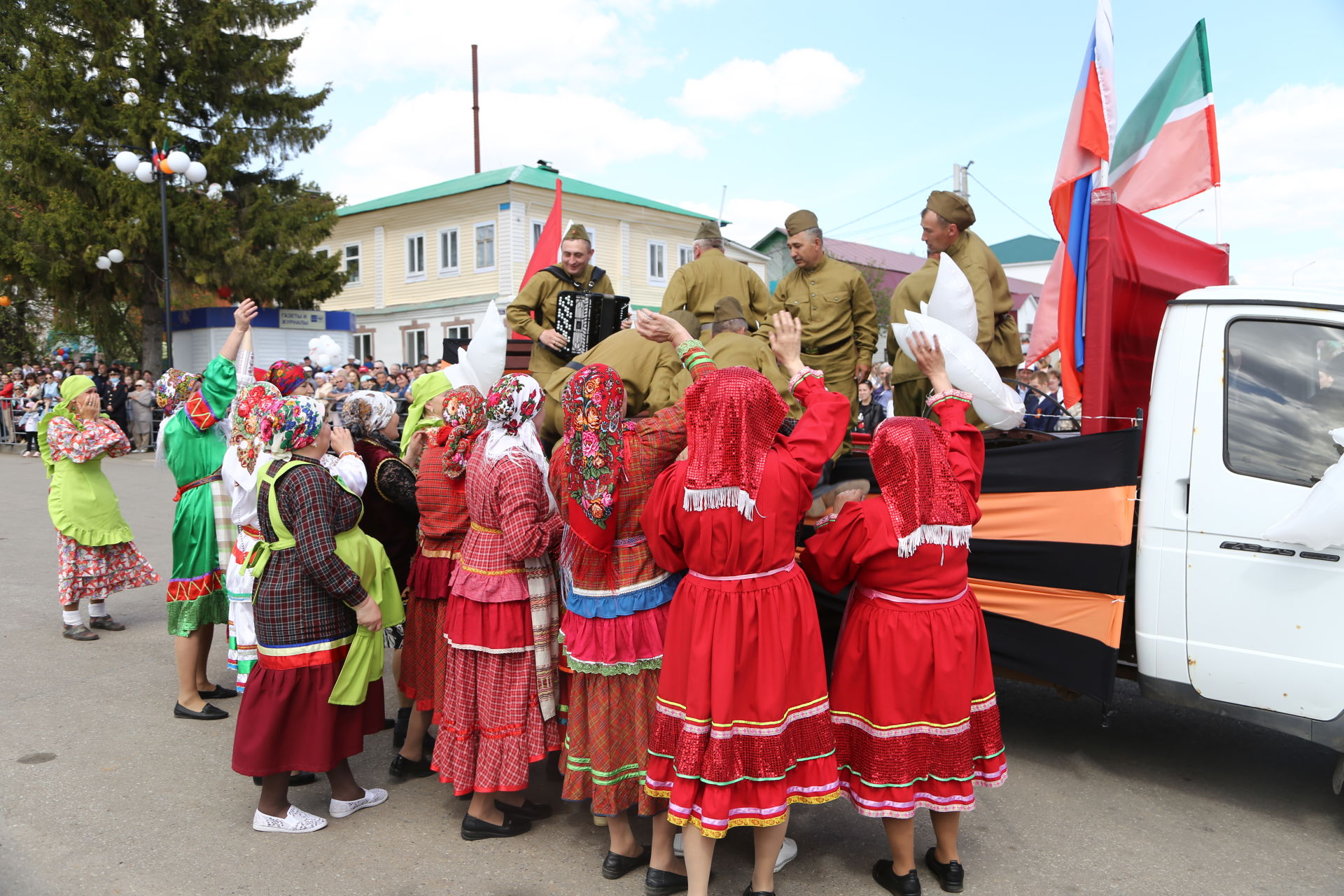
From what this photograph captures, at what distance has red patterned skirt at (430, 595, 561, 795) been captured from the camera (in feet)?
12.6

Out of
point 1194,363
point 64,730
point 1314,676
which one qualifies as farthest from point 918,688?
point 64,730

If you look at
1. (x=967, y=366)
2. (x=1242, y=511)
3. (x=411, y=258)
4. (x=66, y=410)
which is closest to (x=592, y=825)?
(x=967, y=366)

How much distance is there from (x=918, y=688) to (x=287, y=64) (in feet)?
88.0

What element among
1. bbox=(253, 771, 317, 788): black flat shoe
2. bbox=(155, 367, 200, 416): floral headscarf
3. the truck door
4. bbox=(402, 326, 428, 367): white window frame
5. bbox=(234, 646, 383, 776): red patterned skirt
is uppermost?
bbox=(402, 326, 428, 367): white window frame

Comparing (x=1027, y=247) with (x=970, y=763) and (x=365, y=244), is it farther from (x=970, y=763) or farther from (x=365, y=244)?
(x=970, y=763)

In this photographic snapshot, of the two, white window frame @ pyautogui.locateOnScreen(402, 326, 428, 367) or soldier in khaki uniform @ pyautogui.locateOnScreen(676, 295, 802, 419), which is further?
white window frame @ pyautogui.locateOnScreen(402, 326, 428, 367)

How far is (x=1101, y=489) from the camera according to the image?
160 inches

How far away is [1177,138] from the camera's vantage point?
5.46 meters

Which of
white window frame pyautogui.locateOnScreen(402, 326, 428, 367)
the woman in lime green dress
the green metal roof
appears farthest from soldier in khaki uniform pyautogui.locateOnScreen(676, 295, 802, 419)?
the green metal roof

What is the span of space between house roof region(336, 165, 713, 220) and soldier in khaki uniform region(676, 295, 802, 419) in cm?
2439

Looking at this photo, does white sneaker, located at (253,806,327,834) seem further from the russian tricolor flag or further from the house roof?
the house roof

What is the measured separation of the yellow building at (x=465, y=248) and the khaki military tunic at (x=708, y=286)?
2336 centimetres

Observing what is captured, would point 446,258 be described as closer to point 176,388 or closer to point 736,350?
point 176,388

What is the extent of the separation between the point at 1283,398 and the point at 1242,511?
50 centimetres
